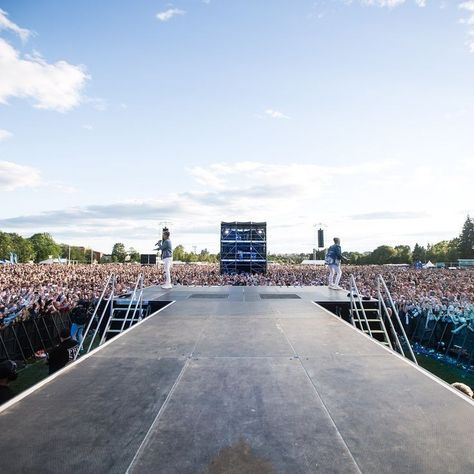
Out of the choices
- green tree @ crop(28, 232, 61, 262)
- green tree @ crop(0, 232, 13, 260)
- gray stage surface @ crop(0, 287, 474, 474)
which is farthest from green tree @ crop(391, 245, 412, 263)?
gray stage surface @ crop(0, 287, 474, 474)

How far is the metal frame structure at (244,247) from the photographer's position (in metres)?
27.7

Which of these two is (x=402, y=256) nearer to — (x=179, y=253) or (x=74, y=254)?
(x=179, y=253)

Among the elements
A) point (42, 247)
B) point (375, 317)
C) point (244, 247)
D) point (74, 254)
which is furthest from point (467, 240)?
point (74, 254)

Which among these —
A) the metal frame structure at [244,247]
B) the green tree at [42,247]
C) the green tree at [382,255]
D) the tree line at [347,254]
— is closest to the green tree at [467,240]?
the tree line at [347,254]

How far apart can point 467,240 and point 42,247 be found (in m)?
116

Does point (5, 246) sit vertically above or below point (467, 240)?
below

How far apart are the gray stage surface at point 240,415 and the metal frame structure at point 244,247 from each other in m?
22.3

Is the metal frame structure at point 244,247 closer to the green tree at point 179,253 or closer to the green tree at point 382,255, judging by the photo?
the green tree at point 382,255

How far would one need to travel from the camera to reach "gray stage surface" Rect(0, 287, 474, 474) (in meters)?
2.42

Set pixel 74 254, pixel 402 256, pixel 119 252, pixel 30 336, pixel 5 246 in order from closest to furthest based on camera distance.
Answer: pixel 30 336
pixel 5 246
pixel 402 256
pixel 119 252
pixel 74 254

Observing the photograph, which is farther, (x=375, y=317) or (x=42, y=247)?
(x=42, y=247)

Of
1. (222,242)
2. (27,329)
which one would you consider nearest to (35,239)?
(222,242)

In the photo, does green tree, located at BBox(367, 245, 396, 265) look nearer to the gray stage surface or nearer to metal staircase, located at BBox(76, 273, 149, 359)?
metal staircase, located at BBox(76, 273, 149, 359)

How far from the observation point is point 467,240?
317 feet
